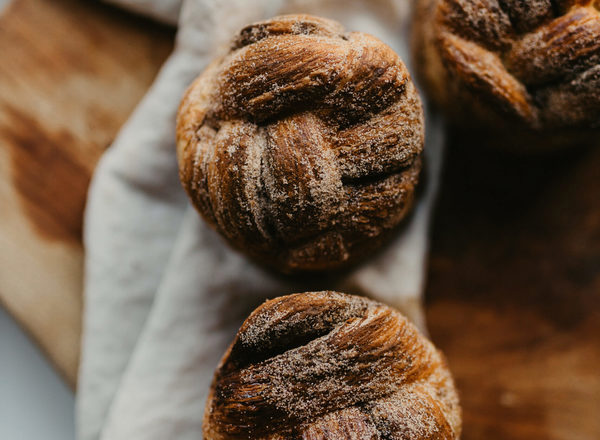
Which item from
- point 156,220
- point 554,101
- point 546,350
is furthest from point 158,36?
point 546,350

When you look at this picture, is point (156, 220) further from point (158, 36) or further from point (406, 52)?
point (406, 52)

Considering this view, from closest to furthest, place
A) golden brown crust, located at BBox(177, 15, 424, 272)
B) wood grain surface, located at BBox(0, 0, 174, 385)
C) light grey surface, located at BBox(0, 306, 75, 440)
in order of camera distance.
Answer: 1. golden brown crust, located at BBox(177, 15, 424, 272)
2. wood grain surface, located at BBox(0, 0, 174, 385)
3. light grey surface, located at BBox(0, 306, 75, 440)

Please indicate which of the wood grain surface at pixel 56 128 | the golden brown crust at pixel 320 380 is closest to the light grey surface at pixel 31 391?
the wood grain surface at pixel 56 128

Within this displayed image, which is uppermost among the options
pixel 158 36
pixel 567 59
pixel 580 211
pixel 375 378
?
pixel 158 36

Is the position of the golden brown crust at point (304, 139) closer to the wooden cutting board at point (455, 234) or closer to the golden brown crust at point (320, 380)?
the golden brown crust at point (320, 380)

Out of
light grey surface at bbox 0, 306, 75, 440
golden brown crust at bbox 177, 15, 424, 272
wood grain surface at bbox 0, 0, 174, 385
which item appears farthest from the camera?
light grey surface at bbox 0, 306, 75, 440

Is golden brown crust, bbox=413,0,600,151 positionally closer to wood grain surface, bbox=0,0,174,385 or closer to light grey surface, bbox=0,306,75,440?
wood grain surface, bbox=0,0,174,385

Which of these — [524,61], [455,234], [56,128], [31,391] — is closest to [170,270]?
[56,128]

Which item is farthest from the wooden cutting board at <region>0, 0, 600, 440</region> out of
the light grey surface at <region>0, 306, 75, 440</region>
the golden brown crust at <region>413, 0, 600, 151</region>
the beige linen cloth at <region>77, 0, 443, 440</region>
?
the golden brown crust at <region>413, 0, 600, 151</region>
